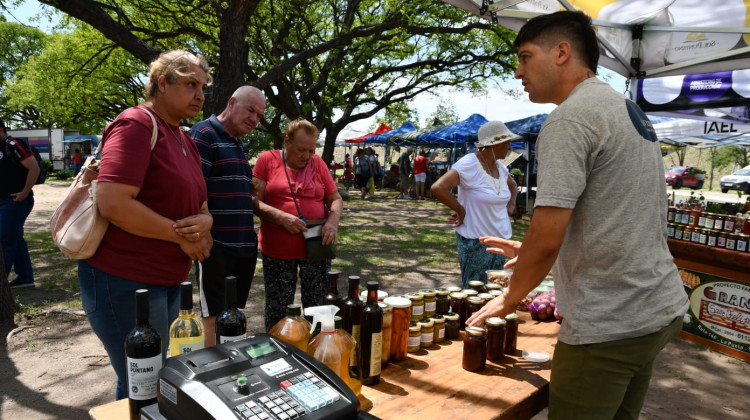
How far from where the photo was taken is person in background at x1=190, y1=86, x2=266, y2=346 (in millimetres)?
2678

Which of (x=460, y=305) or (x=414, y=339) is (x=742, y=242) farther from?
(x=414, y=339)

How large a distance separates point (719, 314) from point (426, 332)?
394cm

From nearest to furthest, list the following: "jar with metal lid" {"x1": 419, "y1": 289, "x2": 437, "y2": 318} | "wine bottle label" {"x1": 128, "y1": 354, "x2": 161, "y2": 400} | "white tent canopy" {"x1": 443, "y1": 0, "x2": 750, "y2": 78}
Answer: "wine bottle label" {"x1": 128, "y1": 354, "x2": 161, "y2": 400} < "jar with metal lid" {"x1": 419, "y1": 289, "x2": 437, "y2": 318} < "white tent canopy" {"x1": 443, "y1": 0, "x2": 750, "y2": 78}

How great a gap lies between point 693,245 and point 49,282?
23.9 feet

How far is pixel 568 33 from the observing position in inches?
56.6

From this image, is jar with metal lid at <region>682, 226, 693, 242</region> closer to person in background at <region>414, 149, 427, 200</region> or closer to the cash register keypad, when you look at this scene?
the cash register keypad

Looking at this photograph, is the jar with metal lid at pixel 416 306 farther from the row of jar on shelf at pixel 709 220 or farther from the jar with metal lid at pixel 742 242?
the row of jar on shelf at pixel 709 220

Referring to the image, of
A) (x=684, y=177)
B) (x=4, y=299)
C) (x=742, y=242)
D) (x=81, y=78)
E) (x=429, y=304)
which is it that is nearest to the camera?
(x=429, y=304)

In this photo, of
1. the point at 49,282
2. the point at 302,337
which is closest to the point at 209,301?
the point at 302,337

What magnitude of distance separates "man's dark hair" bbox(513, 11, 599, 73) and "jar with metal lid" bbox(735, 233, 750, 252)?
3742mm

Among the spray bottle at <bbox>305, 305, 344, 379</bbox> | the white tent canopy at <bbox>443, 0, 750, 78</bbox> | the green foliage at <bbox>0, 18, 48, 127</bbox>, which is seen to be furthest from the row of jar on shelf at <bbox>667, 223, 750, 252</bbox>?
the green foliage at <bbox>0, 18, 48, 127</bbox>

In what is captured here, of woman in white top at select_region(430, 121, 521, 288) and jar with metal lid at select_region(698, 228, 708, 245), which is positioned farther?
jar with metal lid at select_region(698, 228, 708, 245)

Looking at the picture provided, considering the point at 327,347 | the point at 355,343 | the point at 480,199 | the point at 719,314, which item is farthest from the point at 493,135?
the point at 719,314

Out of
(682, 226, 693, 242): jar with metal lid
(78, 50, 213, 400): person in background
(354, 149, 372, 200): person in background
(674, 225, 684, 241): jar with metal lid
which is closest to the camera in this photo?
(78, 50, 213, 400): person in background
